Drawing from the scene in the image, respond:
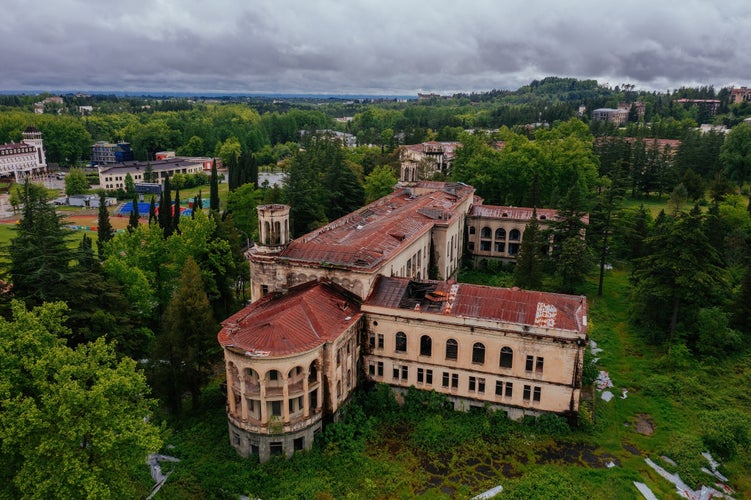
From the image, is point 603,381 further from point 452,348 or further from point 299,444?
point 299,444

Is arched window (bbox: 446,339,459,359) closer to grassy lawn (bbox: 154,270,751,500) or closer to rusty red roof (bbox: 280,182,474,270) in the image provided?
grassy lawn (bbox: 154,270,751,500)

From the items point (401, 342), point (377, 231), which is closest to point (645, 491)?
point (401, 342)

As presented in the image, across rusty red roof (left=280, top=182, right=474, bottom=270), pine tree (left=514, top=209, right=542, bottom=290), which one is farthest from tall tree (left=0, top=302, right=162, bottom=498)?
pine tree (left=514, top=209, right=542, bottom=290)

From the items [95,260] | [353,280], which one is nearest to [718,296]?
[353,280]

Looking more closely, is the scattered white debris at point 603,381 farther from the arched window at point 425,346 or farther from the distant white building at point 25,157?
the distant white building at point 25,157

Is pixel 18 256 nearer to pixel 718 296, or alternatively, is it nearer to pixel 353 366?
pixel 353 366

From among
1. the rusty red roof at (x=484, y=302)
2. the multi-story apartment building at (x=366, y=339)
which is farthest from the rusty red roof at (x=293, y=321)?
the rusty red roof at (x=484, y=302)
